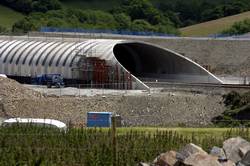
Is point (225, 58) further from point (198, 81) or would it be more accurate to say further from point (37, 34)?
point (37, 34)

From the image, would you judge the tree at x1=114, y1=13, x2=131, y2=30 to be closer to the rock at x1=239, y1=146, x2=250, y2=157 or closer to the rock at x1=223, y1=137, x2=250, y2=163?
the rock at x1=223, y1=137, x2=250, y2=163

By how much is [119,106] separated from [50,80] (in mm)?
12886

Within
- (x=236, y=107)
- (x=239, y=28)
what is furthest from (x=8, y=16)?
(x=236, y=107)

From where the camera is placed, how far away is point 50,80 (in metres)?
66.9

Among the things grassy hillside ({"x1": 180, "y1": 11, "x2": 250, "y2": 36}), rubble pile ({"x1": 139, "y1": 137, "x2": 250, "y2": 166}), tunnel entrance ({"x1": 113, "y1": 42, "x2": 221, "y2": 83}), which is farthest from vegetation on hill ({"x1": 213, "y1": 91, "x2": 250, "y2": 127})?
grassy hillside ({"x1": 180, "y1": 11, "x2": 250, "y2": 36})

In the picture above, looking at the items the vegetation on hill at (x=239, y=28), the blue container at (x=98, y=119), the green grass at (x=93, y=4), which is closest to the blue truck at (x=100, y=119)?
the blue container at (x=98, y=119)

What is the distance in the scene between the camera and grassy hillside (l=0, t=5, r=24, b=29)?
140 meters

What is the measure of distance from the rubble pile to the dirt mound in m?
32.2

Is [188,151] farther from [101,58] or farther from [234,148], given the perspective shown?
[101,58]

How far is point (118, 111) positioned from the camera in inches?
2144

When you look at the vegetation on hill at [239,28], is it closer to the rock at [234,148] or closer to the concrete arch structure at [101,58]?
the concrete arch structure at [101,58]

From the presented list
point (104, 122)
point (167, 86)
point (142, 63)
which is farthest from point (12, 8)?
point (104, 122)

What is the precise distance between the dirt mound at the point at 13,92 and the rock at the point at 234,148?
32015 mm

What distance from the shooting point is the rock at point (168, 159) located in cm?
2200
